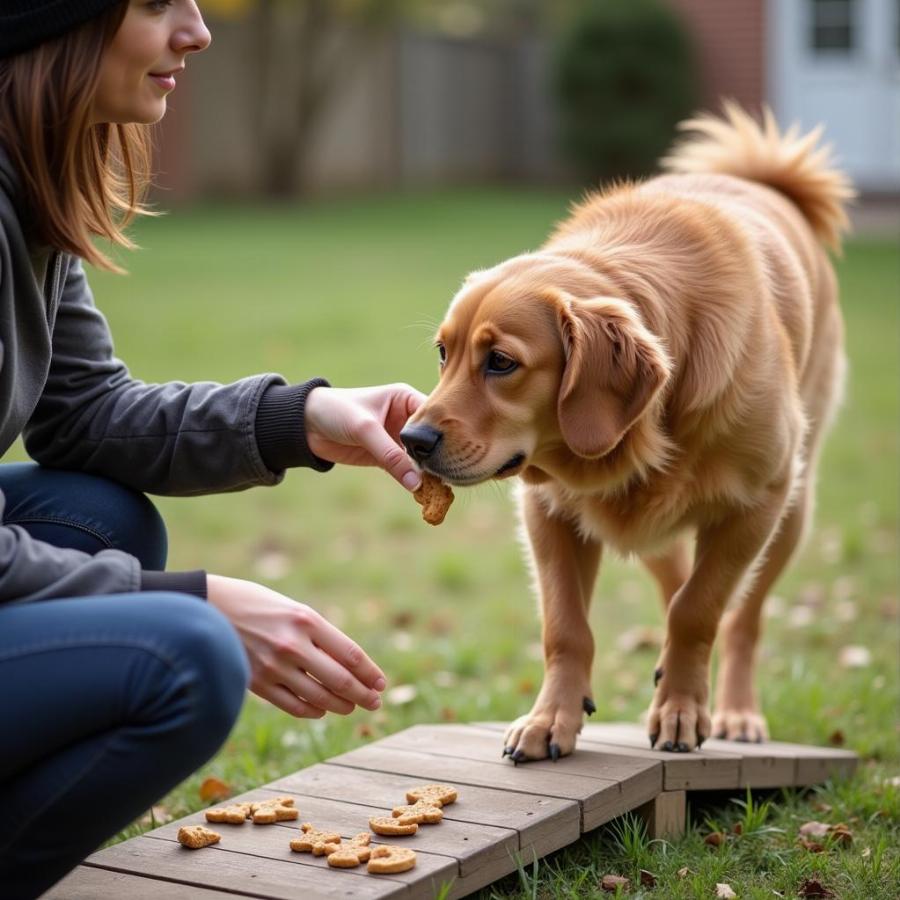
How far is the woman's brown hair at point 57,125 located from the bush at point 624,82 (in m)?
16.6

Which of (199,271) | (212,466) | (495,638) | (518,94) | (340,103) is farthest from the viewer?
(518,94)

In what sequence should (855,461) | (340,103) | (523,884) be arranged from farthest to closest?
(340,103), (855,461), (523,884)

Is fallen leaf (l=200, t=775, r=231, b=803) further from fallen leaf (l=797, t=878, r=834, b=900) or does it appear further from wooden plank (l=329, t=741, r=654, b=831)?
fallen leaf (l=797, t=878, r=834, b=900)

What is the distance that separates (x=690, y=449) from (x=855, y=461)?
4.65 meters

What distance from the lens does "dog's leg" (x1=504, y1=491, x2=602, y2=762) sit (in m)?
3.24

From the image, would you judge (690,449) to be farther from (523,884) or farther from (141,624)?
(141,624)

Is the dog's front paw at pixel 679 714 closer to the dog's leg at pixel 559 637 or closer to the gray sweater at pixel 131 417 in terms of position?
the dog's leg at pixel 559 637

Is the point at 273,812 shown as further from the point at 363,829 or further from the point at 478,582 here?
the point at 478,582

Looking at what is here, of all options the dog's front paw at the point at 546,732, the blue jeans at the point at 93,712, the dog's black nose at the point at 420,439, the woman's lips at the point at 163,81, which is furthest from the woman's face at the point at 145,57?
the dog's front paw at the point at 546,732

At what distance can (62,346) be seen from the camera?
305 cm

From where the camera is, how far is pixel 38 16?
7.69ft

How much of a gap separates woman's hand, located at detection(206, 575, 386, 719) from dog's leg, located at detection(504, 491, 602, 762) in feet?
2.81

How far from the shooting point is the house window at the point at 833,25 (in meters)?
18.0

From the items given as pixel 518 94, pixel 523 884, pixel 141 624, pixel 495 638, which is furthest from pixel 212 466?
pixel 518 94
